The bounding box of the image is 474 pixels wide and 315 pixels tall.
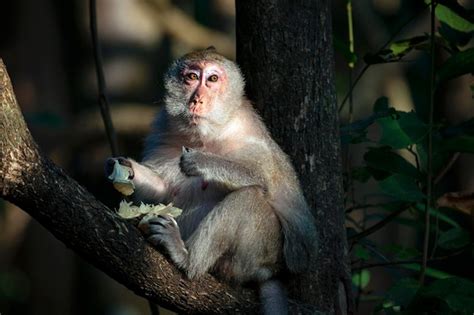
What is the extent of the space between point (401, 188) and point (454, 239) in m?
0.62

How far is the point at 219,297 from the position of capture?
4.89 metres

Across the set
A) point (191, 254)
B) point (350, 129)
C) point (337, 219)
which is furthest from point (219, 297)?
point (350, 129)

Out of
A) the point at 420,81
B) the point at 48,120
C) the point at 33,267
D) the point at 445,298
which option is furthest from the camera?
the point at 420,81

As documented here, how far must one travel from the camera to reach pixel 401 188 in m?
5.49

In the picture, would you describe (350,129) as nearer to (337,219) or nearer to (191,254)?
(337,219)

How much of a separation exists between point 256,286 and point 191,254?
495 millimetres

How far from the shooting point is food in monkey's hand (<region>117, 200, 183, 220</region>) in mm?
5008

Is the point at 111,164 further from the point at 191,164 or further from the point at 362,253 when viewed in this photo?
the point at 362,253

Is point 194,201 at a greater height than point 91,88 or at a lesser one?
lesser

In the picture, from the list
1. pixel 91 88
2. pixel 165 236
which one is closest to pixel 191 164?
pixel 165 236

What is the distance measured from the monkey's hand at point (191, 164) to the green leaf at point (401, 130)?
109cm

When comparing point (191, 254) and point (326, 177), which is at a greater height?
point (326, 177)

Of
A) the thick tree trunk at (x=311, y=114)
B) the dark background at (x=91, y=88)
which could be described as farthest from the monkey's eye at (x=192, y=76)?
the dark background at (x=91, y=88)

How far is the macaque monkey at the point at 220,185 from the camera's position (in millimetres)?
5211
